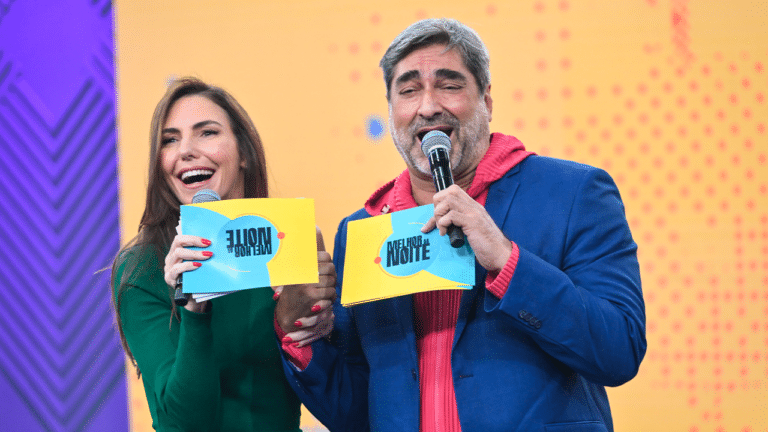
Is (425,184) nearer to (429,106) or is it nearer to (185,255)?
(429,106)

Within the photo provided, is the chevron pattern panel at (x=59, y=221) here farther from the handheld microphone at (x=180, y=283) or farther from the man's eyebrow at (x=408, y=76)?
the man's eyebrow at (x=408, y=76)

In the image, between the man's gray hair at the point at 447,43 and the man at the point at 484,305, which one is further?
the man's gray hair at the point at 447,43

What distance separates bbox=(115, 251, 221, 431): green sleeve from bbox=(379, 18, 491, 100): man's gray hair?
33.6 inches

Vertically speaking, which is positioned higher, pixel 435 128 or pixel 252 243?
pixel 435 128

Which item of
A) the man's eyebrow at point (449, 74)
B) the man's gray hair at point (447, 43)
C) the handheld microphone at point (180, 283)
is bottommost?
the handheld microphone at point (180, 283)

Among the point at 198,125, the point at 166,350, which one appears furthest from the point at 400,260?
the point at 198,125

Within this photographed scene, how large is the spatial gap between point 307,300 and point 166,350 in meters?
0.41

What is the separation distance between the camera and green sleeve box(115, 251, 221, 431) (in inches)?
61.4

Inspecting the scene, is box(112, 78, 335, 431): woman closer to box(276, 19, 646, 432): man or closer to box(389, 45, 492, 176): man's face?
box(276, 19, 646, 432): man

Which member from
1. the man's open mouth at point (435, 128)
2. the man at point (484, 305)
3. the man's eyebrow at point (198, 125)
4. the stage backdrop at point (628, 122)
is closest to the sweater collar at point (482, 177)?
the man at point (484, 305)

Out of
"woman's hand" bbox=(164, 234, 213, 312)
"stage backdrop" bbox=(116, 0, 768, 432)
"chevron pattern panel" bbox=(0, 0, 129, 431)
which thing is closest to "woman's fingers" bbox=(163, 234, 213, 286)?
"woman's hand" bbox=(164, 234, 213, 312)

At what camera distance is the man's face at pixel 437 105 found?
164 centimetres

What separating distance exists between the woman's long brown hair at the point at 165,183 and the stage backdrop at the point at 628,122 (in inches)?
38.4

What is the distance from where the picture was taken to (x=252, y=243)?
1.46m
